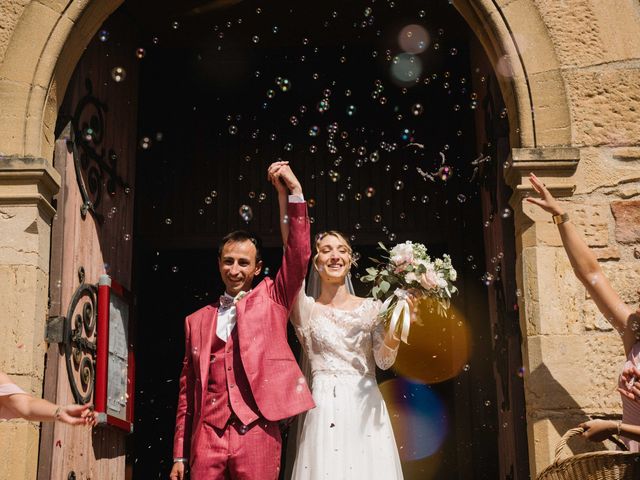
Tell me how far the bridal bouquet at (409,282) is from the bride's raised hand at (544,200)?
53 centimetres

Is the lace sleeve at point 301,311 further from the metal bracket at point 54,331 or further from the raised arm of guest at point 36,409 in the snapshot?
the raised arm of guest at point 36,409

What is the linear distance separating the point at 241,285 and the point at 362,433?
3.10 feet

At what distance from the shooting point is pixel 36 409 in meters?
3.33

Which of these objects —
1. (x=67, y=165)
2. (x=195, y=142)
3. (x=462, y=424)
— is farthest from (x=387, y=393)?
(x=67, y=165)

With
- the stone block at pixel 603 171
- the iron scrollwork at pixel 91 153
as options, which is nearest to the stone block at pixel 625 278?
the stone block at pixel 603 171

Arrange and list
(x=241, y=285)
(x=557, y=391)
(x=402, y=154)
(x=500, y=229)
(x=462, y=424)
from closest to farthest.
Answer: (x=557, y=391) < (x=241, y=285) < (x=500, y=229) < (x=462, y=424) < (x=402, y=154)

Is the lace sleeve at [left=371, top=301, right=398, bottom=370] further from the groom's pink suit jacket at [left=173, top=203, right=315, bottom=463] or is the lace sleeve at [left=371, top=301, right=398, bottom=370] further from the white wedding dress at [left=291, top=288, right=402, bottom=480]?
the groom's pink suit jacket at [left=173, top=203, right=315, bottom=463]

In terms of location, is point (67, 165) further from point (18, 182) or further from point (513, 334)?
point (513, 334)

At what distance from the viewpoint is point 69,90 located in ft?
16.0

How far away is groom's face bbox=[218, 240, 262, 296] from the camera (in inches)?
177

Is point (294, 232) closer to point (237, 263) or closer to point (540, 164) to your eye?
point (237, 263)

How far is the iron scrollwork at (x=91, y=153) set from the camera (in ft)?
16.1

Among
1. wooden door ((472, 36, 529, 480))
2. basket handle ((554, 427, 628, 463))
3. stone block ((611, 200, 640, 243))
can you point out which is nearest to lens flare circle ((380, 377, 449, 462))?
wooden door ((472, 36, 529, 480))

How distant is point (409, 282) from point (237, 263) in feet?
2.86
